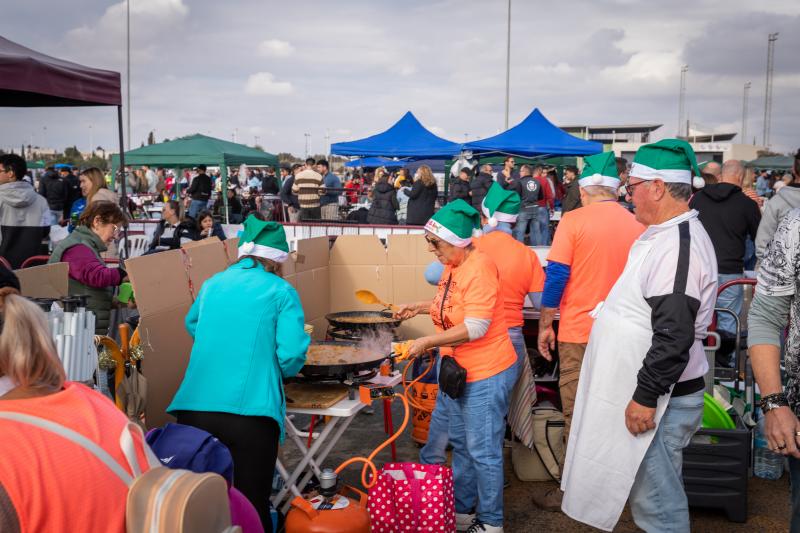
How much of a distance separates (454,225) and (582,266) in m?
0.98

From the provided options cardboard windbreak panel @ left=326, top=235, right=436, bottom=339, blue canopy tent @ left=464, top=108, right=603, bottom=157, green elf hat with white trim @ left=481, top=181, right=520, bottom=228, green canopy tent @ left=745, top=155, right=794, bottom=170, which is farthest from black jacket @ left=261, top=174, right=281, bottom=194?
green canopy tent @ left=745, top=155, right=794, bottom=170

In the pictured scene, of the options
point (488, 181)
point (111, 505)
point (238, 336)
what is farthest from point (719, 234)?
point (488, 181)

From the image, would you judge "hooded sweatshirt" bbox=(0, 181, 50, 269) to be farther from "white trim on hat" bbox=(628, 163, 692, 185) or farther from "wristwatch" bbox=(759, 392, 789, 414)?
"wristwatch" bbox=(759, 392, 789, 414)

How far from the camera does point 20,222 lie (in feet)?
22.5

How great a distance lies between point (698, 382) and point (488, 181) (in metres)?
13.2

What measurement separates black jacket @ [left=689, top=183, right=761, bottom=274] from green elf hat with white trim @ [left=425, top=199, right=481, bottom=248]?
152 inches

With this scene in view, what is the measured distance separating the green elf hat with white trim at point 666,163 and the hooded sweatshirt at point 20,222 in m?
5.79

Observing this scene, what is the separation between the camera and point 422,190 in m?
13.6

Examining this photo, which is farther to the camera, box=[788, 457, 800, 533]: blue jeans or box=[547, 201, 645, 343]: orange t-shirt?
box=[547, 201, 645, 343]: orange t-shirt

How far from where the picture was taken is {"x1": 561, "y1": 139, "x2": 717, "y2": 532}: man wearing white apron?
2.72 m

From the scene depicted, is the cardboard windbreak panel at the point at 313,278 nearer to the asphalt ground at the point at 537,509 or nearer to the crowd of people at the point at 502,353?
the asphalt ground at the point at 537,509

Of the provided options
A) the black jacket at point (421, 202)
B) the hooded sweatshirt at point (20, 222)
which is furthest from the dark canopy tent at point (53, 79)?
the black jacket at point (421, 202)

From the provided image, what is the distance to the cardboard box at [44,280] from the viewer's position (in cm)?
378

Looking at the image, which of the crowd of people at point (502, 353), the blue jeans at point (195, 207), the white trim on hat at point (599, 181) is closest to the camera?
the crowd of people at point (502, 353)
